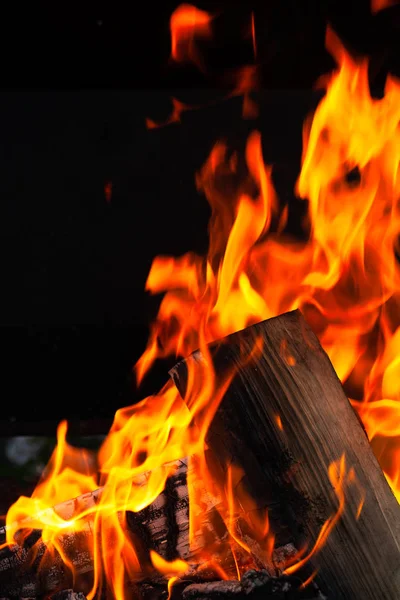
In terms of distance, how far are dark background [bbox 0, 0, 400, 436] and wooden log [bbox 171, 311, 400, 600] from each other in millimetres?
1800

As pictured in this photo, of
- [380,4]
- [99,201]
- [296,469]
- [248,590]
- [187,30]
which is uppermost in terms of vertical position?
Result: [187,30]

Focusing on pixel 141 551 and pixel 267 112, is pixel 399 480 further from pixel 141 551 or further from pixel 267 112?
pixel 267 112

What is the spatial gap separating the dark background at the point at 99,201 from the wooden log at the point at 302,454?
180cm

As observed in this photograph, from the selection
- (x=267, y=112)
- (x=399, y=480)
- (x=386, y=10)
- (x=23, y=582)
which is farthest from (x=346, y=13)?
(x=23, y=582)

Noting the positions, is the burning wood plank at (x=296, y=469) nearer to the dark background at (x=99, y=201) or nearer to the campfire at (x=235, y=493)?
the campfire at (x=235, y=493)

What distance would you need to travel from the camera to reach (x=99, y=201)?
373cm

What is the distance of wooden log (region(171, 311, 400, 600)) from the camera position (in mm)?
1846

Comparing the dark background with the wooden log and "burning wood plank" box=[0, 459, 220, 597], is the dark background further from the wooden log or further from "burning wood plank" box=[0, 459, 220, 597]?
the wooden log

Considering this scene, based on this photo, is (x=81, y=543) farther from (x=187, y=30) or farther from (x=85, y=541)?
(x=187, y=30)

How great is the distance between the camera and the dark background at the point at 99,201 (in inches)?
144

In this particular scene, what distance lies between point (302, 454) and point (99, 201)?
7.04 ft

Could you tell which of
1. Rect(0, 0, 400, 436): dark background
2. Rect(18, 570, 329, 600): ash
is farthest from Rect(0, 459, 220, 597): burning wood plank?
Rect(0, 0, 400, 436): dark background

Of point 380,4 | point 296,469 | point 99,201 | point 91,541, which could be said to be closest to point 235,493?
point 296,469

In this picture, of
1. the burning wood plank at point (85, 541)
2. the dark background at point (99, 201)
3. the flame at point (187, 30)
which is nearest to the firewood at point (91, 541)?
the burning wood plank at point (85, 541)
